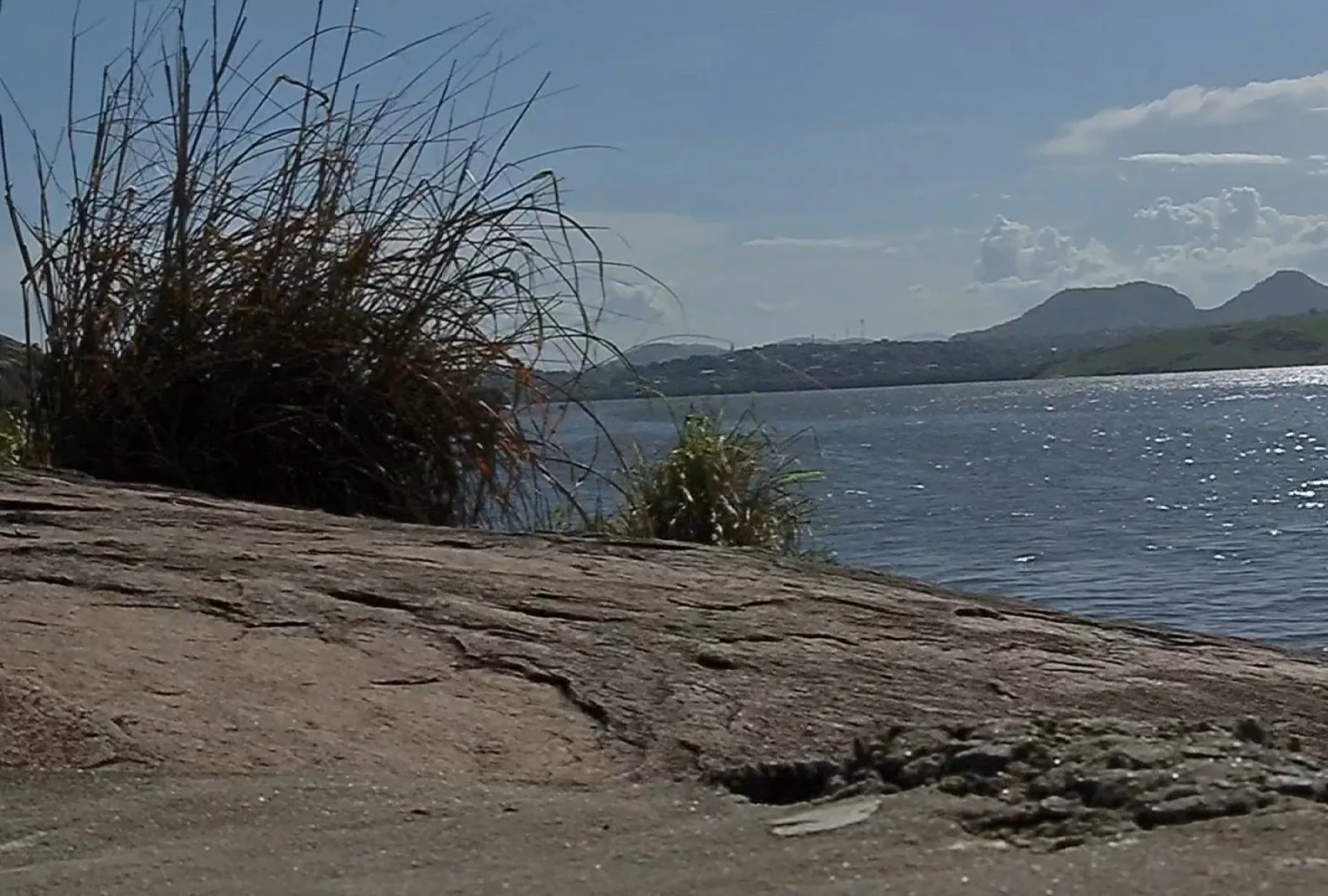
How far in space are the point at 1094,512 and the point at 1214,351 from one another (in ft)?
235

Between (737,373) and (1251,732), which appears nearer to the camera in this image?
(1251,732)

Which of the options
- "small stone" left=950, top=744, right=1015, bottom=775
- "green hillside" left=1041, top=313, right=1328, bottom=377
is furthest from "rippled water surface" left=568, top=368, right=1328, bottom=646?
"green hillside" left=1041, top=313, right=1328, bottom=377

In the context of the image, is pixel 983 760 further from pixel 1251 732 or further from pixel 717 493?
pixel 717 493

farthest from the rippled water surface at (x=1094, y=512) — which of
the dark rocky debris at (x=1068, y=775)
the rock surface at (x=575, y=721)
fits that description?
the dark rocky debris at (x=1068, y=775)

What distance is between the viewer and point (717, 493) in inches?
243

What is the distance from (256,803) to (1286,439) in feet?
122

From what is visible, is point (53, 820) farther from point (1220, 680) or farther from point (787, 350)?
point (787, 350)

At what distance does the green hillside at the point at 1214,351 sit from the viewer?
8456cm

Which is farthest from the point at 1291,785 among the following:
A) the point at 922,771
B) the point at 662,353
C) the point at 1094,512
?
the point at 1094,512

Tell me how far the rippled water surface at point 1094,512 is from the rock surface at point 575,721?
2.27m

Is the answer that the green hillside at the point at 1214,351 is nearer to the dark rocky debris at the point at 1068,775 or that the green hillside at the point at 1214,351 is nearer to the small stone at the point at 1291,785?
the dark rocky debris at the point at 1068,775

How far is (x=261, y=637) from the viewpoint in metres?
2.10

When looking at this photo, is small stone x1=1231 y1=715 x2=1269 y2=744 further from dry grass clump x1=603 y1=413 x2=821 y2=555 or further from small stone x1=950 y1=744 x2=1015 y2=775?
dry grass clump x1=603 y1=413 x2=821 y2=555

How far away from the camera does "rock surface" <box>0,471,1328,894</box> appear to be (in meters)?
1.21
